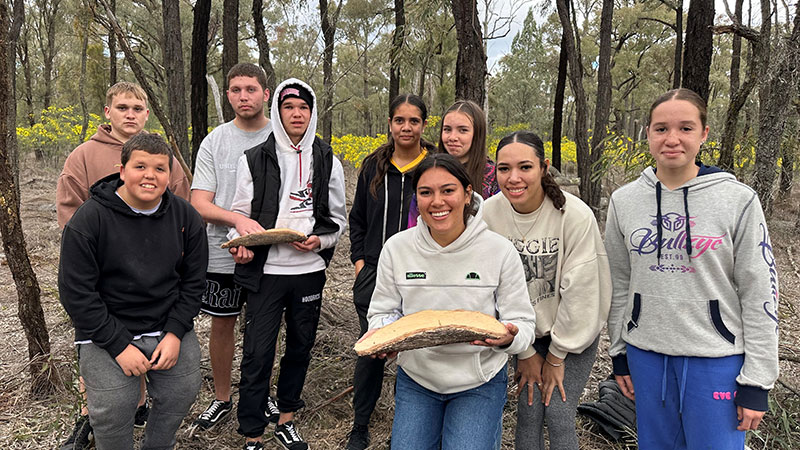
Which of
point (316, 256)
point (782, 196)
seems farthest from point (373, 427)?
point (782, 196)

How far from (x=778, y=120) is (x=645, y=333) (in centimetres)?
378

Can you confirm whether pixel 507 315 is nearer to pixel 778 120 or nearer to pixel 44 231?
pixel 778 120

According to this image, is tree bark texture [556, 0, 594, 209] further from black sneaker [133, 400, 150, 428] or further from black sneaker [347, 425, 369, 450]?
black sneaker [133, 400, 150, 428]

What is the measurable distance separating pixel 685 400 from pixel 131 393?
7.11 feet

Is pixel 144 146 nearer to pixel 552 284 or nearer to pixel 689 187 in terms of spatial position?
pixel 552 284

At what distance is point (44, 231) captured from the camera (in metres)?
7.32

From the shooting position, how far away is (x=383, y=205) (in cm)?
247

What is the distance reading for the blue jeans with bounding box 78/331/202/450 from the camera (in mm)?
1937

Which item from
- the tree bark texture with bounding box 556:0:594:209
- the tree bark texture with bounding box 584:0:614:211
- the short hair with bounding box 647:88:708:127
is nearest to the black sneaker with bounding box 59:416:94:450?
the short hair with bounding box 647:88:708:127

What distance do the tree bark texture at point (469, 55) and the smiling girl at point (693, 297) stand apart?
210 cm

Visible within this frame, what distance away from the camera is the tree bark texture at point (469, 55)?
3.76 metres

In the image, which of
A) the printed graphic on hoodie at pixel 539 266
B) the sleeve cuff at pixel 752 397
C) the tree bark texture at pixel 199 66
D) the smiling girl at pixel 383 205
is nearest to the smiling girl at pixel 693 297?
the sleeve cuff at pixel 752 397

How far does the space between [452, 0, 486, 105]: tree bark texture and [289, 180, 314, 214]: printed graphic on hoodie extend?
1.80 m

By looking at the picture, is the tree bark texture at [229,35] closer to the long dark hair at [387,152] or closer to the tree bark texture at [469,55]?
the tree bark texture at [469,55]
